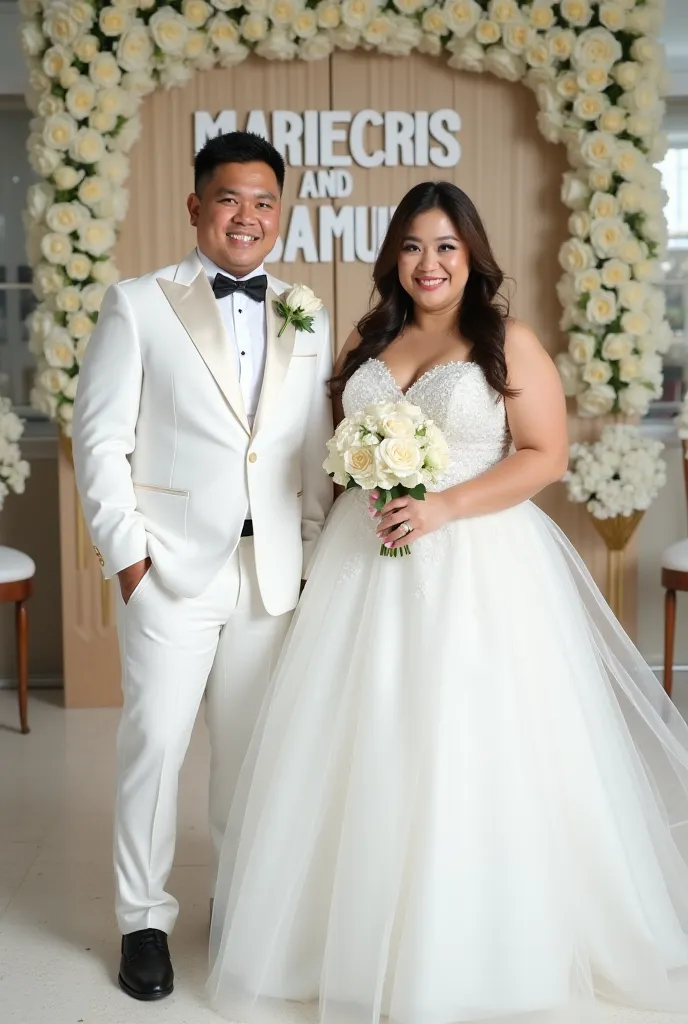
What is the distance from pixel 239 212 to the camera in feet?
8.36

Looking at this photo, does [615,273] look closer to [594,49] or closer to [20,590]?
[594,49]

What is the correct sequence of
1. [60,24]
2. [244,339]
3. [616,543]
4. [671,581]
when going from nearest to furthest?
→ [244,339] → [60,24] → [671,581] → [616,543]

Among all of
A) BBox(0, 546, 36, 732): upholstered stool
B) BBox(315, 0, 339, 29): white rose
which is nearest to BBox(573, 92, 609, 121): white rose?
BBox(315, 0, 339, 29): white rose

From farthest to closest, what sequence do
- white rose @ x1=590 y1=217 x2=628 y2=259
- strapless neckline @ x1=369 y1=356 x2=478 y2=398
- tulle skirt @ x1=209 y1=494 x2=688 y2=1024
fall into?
white rose @ x1=590 y1=217 x2=628 y2=259 < strapless neckline @ x1=369 y1=356 x2=478 y2=398 < tulle skirt @ x1=209 y1=494 x2=688 y2=1024

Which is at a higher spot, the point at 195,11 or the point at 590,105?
the point at 195,11

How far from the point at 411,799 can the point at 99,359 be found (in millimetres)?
1164

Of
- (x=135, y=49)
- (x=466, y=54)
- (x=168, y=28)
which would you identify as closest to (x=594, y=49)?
(x=466, y=54)

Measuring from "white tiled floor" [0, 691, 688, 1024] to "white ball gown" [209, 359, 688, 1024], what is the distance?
0.64 ft

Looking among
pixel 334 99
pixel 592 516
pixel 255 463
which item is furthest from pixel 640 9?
pixel 255 463

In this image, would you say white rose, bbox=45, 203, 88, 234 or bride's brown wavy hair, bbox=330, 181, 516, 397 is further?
white rose, bbox=45, 203, 88, 234

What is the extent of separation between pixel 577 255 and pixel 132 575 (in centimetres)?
293

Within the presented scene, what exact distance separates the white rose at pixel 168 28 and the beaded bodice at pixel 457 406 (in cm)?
256

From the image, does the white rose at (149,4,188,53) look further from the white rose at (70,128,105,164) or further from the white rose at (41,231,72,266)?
the white rose at (41,231,72,266)

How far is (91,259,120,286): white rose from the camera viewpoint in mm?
4832
